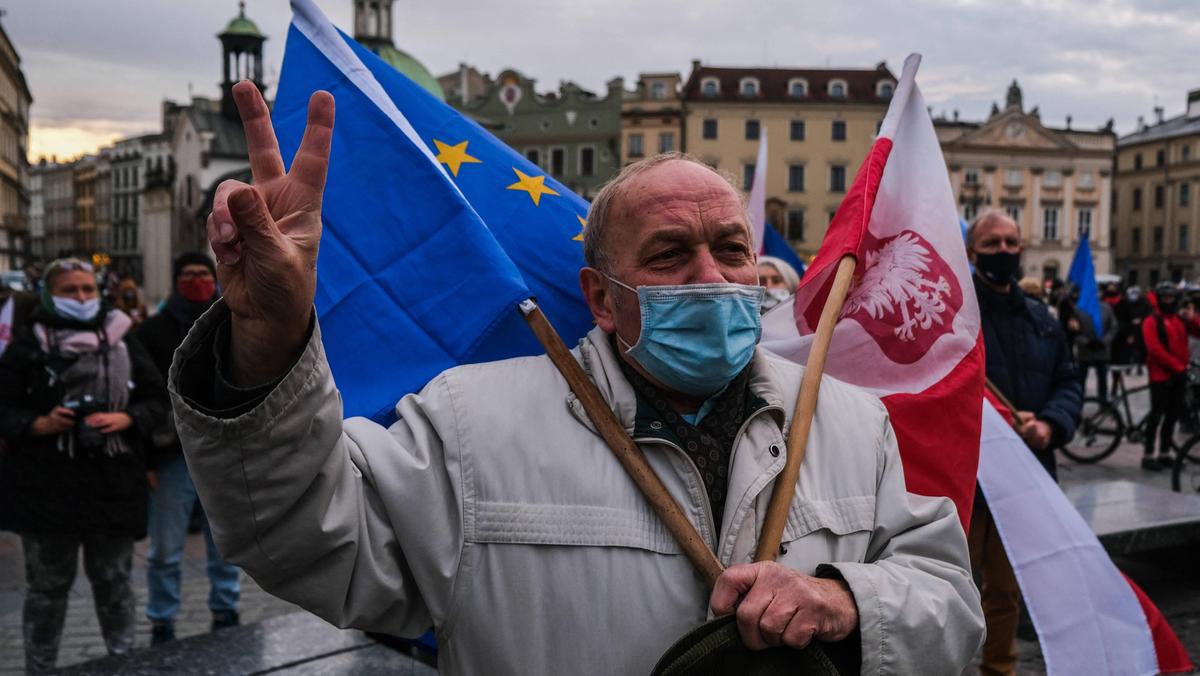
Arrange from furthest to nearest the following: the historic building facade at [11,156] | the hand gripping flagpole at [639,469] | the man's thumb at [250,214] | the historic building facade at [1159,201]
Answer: the historic building facade at [1159,201]
the historic building facade at [11,156]
the hand gripping flagpole at [639,469]
the man's thumb at [250,214]

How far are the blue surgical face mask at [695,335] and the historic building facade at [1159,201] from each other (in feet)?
274

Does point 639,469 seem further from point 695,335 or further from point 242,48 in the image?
point 242,48

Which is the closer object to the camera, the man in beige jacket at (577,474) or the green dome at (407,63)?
the man in beige jacket at (577,474)

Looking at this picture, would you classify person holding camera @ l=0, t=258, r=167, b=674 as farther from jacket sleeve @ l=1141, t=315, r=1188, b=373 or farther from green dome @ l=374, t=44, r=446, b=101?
green dome @ l=374, t=44, r=446, b=101

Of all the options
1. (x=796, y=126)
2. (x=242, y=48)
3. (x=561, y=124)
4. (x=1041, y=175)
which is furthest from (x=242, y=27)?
(x=1041, y=175)

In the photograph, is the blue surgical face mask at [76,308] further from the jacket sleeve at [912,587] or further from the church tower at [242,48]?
the church tower at [242,48]

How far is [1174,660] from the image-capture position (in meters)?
3.93

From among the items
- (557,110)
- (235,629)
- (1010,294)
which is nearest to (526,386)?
(235,629)

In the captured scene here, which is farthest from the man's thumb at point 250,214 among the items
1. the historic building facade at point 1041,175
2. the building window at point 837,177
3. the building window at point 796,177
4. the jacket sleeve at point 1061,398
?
the historic building facade at point 1041,175

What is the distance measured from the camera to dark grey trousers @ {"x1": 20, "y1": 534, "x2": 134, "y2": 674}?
4.68 meters

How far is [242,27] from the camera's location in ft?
196

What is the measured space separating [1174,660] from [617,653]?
10.00 feet

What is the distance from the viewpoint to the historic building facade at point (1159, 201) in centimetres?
7744

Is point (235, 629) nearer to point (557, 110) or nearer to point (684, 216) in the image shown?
point (684, 216)
